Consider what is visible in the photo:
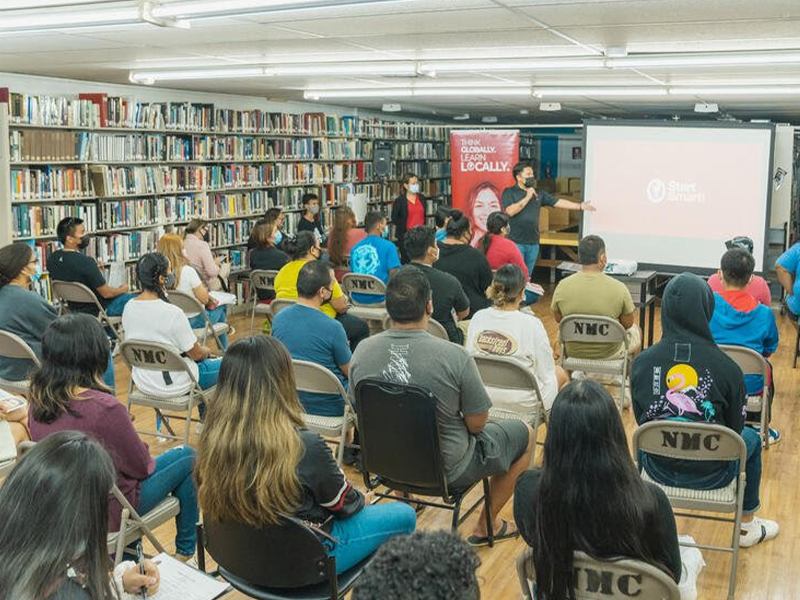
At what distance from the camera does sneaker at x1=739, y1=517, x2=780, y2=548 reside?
388cm

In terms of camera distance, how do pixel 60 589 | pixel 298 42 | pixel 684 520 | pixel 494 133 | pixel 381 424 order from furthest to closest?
pixel 494 133 → pixel 298 42 → pixel 684 520 → pixel 381 424 → pixel 60 589

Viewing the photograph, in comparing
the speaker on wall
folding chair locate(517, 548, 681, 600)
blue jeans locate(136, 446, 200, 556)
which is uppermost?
the speaker on wall

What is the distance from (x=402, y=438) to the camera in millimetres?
3324

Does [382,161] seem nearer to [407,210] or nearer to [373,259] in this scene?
[407,210]

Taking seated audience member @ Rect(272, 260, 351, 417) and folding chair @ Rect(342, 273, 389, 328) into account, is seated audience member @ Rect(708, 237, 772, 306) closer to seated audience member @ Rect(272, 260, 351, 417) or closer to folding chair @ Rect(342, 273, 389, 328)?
seated audience member @ Rect(272, 260, 351, 417)

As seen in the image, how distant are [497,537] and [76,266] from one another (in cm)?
440

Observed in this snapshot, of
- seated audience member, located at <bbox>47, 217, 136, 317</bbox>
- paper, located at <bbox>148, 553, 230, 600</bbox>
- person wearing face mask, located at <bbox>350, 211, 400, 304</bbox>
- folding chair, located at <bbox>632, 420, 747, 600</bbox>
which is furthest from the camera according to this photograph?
person wearing face mask, located at <bbox>350, 211, 400, 304</bbox>

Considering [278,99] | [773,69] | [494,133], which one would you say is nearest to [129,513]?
[773,69]

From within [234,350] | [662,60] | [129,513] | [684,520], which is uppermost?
[662,60]

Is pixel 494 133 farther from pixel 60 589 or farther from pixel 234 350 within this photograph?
pixel 60 589

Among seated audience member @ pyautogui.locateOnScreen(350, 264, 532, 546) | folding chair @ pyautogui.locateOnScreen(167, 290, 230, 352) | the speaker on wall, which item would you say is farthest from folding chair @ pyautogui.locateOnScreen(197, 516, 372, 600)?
the speaker on wall

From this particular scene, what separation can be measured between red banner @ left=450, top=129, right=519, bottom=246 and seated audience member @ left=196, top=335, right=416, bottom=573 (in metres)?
7.73

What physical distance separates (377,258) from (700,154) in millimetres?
3057

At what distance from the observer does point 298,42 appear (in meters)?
5.57
